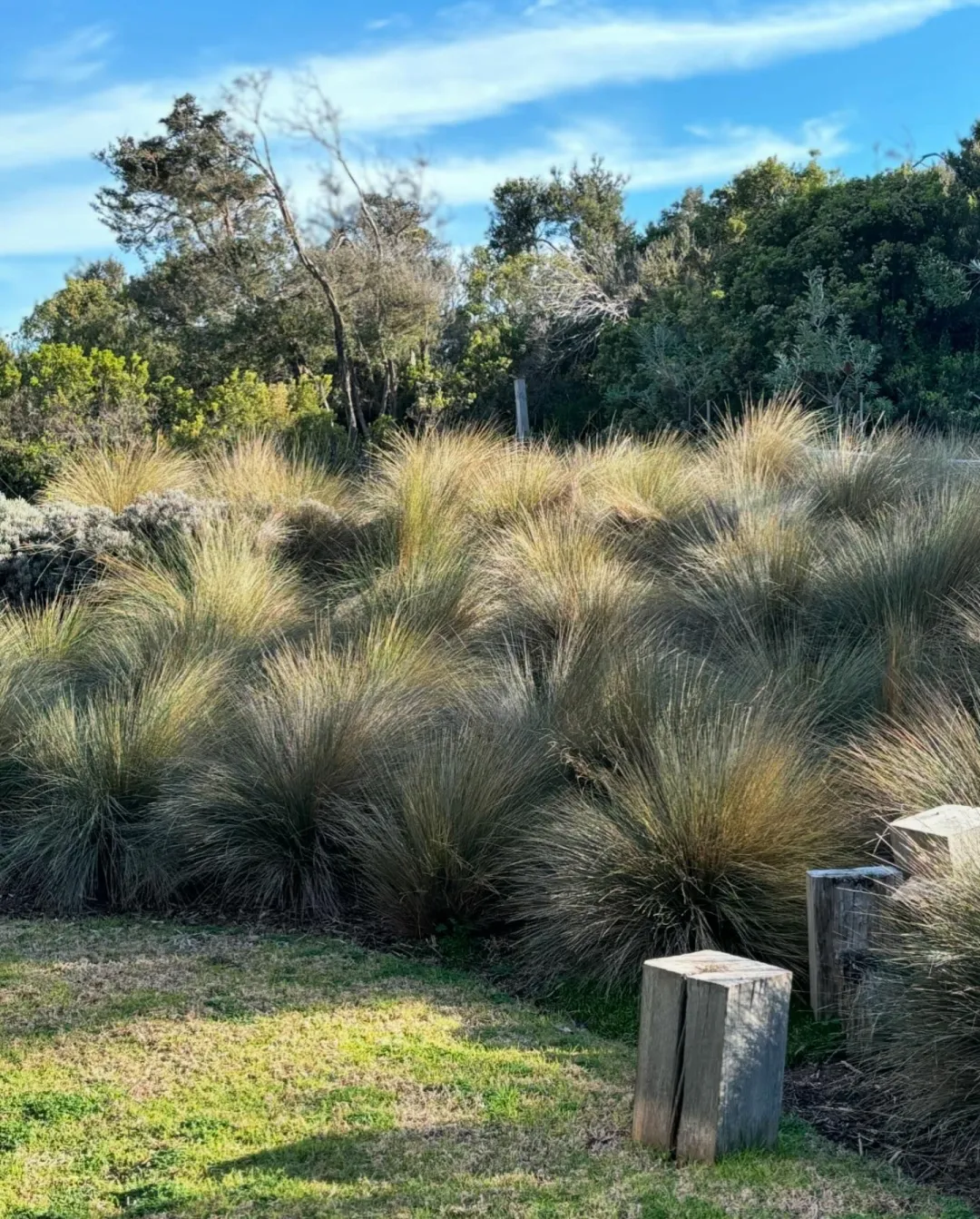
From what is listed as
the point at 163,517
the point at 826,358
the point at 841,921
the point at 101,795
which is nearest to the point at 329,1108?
the point at 841,921

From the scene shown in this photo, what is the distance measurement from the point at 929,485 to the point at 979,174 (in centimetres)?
965

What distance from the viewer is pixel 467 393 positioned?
20703 millimetres

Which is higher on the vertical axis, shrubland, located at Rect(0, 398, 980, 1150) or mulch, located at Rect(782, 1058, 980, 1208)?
shrubland, located at Rect(0, 398, 980, 1150)

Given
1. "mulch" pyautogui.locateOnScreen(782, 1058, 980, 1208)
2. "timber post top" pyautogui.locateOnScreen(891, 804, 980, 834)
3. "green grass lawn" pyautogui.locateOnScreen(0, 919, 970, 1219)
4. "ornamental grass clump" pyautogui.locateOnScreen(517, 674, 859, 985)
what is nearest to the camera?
"green grass lawn" pyautogui.locateOnScreen(0, 919, 970, 1219)

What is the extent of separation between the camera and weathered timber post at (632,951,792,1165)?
3.27 metres

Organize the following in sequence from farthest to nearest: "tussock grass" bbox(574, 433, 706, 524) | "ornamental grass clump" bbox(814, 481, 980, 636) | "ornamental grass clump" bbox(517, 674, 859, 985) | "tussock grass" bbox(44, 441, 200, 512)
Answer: "tussock grass" bbox(44, 441, 200, 512) → "tussock grass" bbox(574, 433, 706, 524) → "ornamental grass clump" bbox(814, 481, 980, 636) → "ornamental grass clump" bbox(517, 674, 859, 985)

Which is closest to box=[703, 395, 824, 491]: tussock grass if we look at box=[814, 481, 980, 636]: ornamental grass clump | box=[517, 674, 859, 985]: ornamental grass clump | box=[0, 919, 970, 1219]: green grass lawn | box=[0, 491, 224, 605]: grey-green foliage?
box=[814, 481, 980, 636]: ornamental grass clump

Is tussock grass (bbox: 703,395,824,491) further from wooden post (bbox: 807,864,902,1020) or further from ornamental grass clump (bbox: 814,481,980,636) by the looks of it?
wooden post (bbox: 807,864,902,1020)

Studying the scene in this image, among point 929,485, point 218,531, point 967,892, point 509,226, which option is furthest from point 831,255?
point 509,226

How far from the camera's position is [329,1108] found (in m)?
3.64

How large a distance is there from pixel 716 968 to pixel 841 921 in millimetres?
1139

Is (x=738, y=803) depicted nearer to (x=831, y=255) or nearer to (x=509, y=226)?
(x=831, y=255)

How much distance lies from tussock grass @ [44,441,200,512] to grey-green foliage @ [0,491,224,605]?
0.50 metres

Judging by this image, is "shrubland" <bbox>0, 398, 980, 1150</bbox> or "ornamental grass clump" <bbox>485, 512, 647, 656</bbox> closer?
"shrubland" <bbox>0, 398, 980, 1150</bbox>
